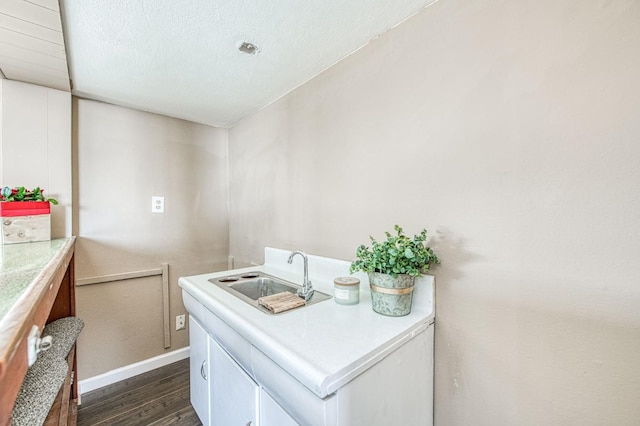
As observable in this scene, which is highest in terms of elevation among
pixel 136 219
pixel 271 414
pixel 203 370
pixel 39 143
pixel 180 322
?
pixel 39 143

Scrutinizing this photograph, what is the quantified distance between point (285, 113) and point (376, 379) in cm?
159

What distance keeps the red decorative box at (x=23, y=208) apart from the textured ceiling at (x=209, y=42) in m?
0.78

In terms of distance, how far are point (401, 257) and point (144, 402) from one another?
1983 millimetres

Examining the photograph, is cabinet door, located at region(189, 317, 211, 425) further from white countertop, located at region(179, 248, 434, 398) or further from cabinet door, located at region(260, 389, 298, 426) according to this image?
cabinet door, located at region(260, 389, 298, 426)

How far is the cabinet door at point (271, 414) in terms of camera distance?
83 cm

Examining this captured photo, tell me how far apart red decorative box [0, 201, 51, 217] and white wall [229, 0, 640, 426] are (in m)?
1.80

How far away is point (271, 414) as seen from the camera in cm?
89

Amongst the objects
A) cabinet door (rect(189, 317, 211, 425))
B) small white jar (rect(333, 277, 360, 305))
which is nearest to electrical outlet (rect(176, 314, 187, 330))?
cabinet door (rect(189, 317, 211, 425))

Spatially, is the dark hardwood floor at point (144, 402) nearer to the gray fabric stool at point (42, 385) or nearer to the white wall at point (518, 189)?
the gray fabric stool at point (42, 385)

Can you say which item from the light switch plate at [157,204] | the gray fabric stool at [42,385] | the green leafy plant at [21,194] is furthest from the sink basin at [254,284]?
the green leafy plant at [21,194]

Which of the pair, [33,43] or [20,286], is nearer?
[20,286]

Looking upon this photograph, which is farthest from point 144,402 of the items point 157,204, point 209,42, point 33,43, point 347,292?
point 209,42

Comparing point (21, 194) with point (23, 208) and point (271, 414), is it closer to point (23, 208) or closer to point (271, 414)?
point (23, 208)

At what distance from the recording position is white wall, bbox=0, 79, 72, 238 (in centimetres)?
156
